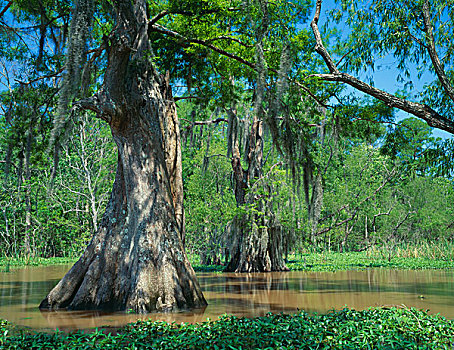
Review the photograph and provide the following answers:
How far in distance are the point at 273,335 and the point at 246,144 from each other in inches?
329

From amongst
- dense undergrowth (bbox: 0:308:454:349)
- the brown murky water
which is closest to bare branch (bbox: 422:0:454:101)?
the brown murky water

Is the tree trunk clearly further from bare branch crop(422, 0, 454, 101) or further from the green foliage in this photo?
bare branch crop(422, 0, 454, 101)

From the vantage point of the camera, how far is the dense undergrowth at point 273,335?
16.1 ft

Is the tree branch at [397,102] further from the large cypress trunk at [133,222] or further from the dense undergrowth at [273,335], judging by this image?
the dense undergrowth at [273,335]

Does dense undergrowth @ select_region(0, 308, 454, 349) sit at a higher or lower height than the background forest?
lower

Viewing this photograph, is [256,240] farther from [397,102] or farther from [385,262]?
[397,102]

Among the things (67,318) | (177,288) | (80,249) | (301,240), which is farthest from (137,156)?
(80,249)

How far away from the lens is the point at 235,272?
1884cm

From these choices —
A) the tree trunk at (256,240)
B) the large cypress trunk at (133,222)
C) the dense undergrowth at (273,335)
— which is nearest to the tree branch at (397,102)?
the large cypress trunk at (133,222)

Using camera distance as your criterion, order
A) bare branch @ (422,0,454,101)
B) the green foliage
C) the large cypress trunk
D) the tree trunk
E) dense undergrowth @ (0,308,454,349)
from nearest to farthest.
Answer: dense undergrowth @ (0,308,454,349) < the large cypress trunk < bare branch @ (422,0,454,101) < the tree trunk < the green foliage

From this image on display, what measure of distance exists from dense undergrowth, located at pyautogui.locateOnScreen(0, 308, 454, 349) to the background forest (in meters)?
Result: 2.45

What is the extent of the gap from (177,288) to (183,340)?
9.98 feet

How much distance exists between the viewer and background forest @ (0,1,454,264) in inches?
371

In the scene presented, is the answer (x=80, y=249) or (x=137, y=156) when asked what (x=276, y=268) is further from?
(x=80, y=249)
